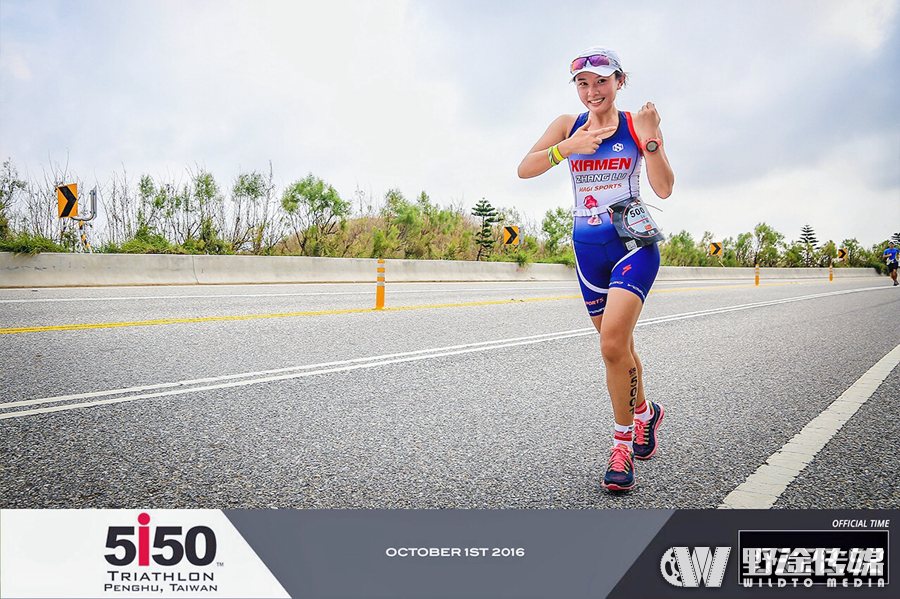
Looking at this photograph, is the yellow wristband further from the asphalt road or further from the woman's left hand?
the asphalt road

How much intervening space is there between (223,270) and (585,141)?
14376 millimetres

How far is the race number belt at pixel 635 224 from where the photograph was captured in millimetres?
2678

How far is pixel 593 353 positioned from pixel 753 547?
182 inches

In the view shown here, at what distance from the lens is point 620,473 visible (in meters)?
2.70

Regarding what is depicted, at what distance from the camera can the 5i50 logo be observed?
1.81m

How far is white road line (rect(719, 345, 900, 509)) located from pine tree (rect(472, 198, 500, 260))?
18.6m

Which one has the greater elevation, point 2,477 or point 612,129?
point 612,129

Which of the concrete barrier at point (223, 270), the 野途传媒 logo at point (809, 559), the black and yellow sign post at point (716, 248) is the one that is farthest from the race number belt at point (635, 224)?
the black and yellow sign post at point (716, 248)

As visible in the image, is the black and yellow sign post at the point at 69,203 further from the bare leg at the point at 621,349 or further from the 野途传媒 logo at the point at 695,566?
the 野途传媒 logo at the point at 695,566

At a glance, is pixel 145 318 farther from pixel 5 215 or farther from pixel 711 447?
pixel 5 215

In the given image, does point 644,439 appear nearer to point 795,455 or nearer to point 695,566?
point 795,455

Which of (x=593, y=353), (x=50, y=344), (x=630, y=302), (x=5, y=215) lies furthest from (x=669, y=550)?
(x=5, y=215)

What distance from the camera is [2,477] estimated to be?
273cm

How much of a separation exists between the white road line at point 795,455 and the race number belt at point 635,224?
1117 mm
